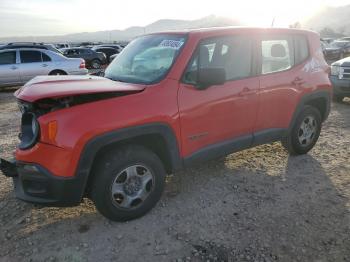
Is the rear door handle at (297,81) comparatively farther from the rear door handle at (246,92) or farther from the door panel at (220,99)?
the rear door handle at (246,92)

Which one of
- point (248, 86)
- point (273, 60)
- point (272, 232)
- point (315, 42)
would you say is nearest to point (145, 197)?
point (272, 232)

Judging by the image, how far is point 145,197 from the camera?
3.86 m

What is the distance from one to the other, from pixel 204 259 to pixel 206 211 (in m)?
0.83

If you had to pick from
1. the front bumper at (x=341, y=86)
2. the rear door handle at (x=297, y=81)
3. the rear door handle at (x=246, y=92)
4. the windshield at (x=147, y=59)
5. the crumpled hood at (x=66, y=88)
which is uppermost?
the windshield at (x=147, y=59)

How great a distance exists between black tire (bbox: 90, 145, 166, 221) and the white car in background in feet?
34.2

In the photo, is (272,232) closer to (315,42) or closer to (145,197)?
(145,197)

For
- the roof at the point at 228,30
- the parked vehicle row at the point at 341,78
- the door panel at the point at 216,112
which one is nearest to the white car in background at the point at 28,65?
the parked vehicle row at the point at 341,78

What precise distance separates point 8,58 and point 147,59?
34.6 feet

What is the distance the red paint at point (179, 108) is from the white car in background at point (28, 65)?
9.84m

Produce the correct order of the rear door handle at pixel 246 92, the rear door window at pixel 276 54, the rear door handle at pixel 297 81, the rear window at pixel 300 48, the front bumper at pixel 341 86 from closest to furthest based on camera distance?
the rear door handle at pixel 246 92
the rear door window at pixel 276 54
the rear door handle at pixel 297 81
the rear window at pixel 300 48
the front bumper at pixel 341 86

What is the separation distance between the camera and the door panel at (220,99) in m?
3.88

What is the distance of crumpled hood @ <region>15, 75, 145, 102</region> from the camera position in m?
3.24

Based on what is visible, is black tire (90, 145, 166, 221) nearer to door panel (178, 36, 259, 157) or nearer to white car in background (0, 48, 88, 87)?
door panel (178, 36, 259, 157)

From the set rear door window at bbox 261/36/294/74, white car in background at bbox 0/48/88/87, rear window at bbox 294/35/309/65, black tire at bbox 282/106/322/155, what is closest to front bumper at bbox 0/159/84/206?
rear door window at bbox 261/36/294/74
